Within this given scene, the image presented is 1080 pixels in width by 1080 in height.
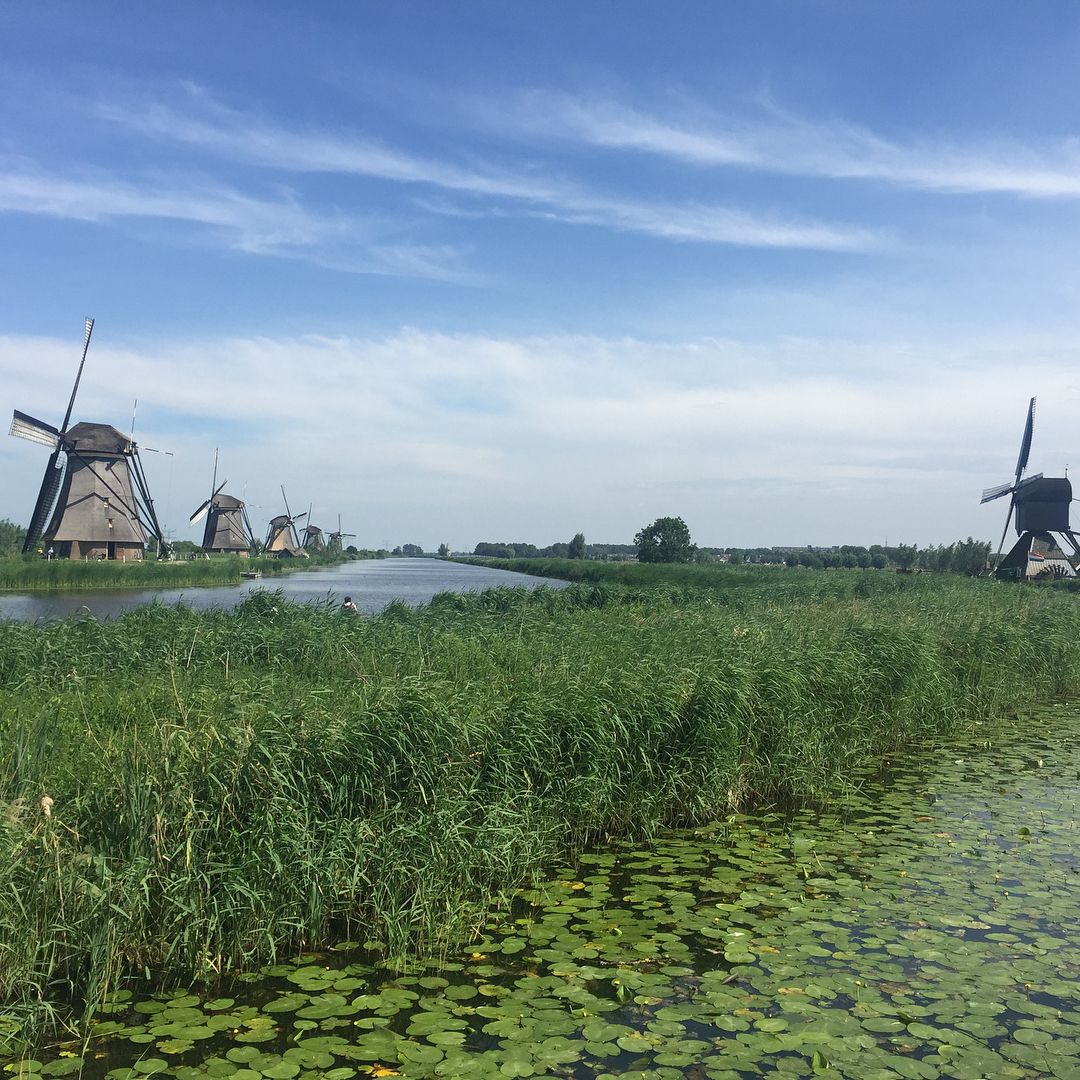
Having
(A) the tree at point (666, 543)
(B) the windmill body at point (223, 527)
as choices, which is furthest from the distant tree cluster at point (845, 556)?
(B) the windmill body at point (223, 527)

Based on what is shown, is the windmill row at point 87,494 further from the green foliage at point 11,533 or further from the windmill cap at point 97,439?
the green foliage at point 11,533

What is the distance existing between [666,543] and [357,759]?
6573cm

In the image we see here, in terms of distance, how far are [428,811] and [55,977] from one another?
208 centimetres

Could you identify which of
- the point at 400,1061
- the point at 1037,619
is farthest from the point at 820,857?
the point at 1037,619

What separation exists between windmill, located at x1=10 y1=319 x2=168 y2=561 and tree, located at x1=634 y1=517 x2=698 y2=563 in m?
38.6

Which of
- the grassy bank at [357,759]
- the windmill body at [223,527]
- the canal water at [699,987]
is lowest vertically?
the canal water at [699,987]

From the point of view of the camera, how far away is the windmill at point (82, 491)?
141 ft

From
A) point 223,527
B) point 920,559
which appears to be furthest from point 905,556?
point 223,527

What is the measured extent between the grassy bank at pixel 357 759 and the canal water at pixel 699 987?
305 millimetres

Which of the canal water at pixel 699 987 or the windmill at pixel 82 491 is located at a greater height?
the windmill at pixel 82 491

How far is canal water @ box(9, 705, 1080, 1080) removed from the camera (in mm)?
3668

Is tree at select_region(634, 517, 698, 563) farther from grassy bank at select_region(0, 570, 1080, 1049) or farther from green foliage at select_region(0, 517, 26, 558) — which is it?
grassy bank at select_region(0, 570, 1080, 1049)

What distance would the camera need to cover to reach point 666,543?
70.2m

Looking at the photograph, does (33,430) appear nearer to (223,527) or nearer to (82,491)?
(82,491)
